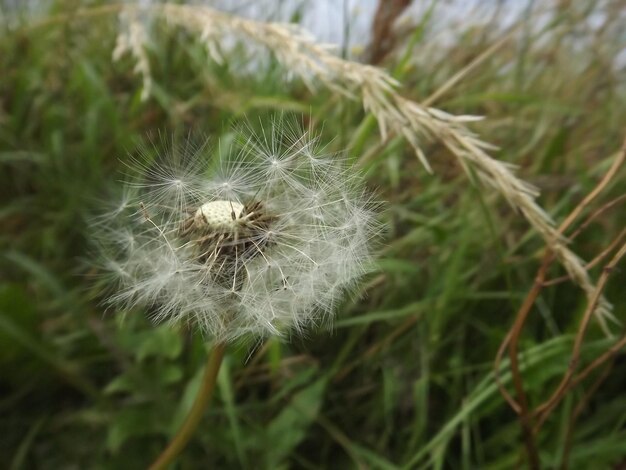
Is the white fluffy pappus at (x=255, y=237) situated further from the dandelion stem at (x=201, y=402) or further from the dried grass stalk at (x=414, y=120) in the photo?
the dried grass stalk at (x=414, y=120)

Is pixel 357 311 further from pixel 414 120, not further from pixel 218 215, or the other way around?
pixel 218 215

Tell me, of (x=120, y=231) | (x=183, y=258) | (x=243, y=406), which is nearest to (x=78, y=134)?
(x=120, y=231)

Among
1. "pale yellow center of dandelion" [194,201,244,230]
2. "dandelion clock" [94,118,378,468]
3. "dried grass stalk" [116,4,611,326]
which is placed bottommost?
"dandelion clock" [94,118,378,468]

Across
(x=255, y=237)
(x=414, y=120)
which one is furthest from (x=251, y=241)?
(x=414, y=120)

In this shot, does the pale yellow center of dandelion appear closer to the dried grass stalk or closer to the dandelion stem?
the dandelion stem

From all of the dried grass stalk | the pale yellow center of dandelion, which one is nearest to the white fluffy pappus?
the pale yellow center of dandelion

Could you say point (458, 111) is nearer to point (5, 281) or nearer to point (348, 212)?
point (348, 212)

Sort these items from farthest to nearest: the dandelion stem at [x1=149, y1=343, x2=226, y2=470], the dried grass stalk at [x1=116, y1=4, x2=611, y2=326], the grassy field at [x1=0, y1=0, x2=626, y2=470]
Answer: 1. the grassy field at [x1=0, y1=0, x2=626, y2=470]
2. the dried grass stalk at [x1=116, y1=4, x2=611, y2=326]
3. the dandelion stem at [x1=149, y1=343, x2=226, y2=470]
